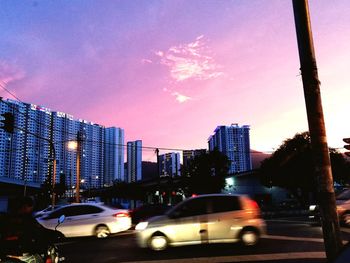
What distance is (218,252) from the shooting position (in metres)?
11.7

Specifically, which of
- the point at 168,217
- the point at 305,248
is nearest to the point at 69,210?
the point at 168,217

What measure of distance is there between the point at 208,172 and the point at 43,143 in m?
24.5

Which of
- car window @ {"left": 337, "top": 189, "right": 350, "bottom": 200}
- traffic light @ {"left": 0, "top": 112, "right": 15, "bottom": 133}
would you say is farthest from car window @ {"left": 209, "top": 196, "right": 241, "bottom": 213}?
traffic light @ {"left": 0, "top": 112, "right": 15, "bottom": 133}

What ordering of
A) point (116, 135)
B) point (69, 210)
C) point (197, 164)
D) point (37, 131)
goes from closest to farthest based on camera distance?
point (69, 210), point (37, 131), point (116, 135), point (197, 164)

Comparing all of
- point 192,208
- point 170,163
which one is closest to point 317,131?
point 192,208

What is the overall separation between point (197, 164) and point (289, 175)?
1603 cm

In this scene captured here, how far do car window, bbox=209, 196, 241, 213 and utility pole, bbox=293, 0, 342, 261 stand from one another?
5.90m

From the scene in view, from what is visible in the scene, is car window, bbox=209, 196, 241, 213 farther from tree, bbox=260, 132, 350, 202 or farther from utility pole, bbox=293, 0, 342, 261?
tree, bbox=260, 132, 350, 202

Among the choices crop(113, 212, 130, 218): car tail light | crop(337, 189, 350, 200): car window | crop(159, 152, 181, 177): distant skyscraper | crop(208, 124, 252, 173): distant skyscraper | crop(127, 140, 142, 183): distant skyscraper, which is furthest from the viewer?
crop(159, 152, 181, 177): distant skyscraper

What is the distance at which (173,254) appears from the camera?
11719 millimetres

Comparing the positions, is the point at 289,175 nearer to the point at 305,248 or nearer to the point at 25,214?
the point at 305,248

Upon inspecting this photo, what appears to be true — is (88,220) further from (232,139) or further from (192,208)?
(232,139)

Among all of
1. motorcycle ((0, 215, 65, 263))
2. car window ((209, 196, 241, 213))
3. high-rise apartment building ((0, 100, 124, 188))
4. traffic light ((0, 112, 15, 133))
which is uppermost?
high-rise apartment building ((0, 100, 124, 188))

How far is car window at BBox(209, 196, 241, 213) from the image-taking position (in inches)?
500
